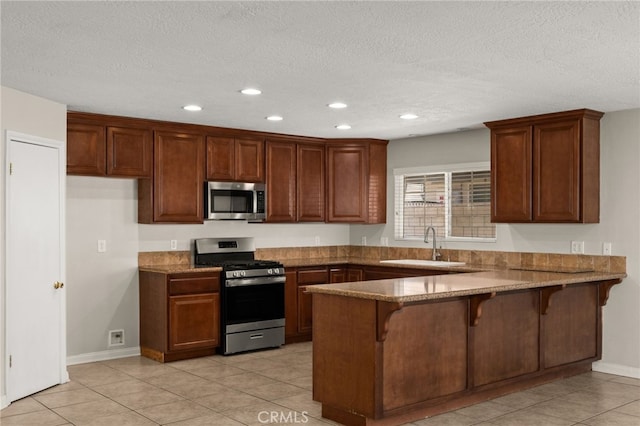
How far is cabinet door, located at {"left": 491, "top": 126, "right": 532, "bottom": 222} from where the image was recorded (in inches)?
232

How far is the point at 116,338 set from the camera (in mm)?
6266

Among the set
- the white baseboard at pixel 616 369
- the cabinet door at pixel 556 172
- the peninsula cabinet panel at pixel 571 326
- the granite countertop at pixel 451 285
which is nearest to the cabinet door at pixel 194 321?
the granite countertop at pixel 451 285

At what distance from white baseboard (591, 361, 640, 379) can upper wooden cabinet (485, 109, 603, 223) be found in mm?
1310

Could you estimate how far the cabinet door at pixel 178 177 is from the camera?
6.28 metres

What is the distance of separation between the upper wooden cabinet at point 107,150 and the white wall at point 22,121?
0.46 m

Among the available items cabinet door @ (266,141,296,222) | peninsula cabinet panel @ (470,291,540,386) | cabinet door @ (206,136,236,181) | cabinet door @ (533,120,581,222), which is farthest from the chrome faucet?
cabinet door @ (206,136,236,181)

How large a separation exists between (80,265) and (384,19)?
418 cm

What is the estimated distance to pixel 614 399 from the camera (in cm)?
484

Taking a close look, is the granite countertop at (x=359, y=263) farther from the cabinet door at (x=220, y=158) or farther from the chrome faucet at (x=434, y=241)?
the cabinet door at (x=220, y=158)

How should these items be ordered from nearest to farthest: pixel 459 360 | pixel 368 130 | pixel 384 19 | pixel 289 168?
pixel 384 19
pixel 459 360
pixel 368 130
pixel 289 168

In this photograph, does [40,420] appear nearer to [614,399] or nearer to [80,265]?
[80,265]

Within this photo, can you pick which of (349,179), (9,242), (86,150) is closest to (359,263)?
(349,179)

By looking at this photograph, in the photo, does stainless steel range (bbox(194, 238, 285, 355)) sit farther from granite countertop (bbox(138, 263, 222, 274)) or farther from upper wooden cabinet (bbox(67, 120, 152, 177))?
upper wooden cabinet (bbox(67, 120, 152, 177))

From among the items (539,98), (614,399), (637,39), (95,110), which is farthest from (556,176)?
(95,110)
